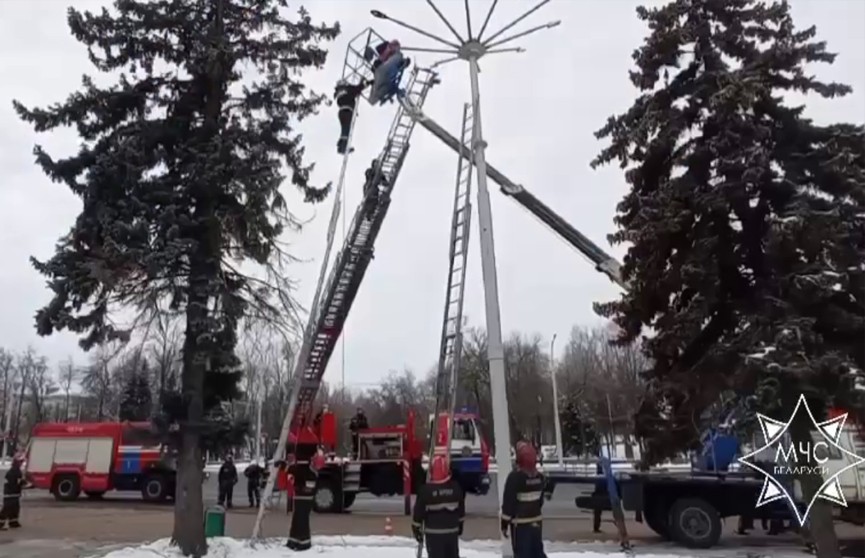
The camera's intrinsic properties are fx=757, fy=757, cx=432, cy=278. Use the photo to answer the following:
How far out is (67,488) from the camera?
2900 centimetres

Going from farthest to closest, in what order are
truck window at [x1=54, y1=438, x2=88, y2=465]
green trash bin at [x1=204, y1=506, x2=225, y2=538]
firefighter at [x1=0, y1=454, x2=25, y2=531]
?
truck window at [x1=54, y1=438, x2=88, y2=465]
firefighter at [x1=0, y1=454, x2=25, y2=531]
green trash bin at [x1=204, y1=506, x2=225, y2=538]

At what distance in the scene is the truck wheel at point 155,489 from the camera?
28125 mm

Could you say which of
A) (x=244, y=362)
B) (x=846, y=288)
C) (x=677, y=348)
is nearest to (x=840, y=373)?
(x=846, y=288)

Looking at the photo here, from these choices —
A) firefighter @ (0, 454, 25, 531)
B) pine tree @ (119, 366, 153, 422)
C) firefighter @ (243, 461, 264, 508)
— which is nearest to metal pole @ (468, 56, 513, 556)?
firefighter @ (0, 454, 25, 531)

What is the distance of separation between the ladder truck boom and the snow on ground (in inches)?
395

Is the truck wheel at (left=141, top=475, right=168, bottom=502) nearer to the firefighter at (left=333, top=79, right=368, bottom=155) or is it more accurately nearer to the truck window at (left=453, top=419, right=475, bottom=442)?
the truck window at (left=453, top=419, right=475, bottom=442)

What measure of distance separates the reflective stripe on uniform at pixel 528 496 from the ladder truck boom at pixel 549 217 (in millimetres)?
→ 14409

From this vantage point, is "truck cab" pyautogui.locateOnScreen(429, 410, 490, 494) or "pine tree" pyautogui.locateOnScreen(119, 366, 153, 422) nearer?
"truck cab" pyautogui.locateOnScreen(429, 410, 490, 494)

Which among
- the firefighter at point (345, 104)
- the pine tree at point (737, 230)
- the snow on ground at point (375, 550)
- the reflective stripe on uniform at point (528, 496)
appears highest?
the firefighter at point (345, 104)

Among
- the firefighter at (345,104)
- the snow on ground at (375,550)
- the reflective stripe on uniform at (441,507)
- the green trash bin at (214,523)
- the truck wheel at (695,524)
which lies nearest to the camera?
the reflective stripe on uniform at (441,507)

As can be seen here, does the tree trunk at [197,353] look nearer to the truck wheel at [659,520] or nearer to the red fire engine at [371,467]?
the truck wheel at [659,520]

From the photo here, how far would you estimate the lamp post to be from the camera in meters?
9.45

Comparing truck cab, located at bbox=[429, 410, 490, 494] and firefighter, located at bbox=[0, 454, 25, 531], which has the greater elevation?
truck cab, located at bbox=[429, 410, 490, 494]

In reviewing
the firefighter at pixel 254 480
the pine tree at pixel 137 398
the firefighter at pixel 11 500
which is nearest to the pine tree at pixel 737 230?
the firefighter at pixel 11 500
